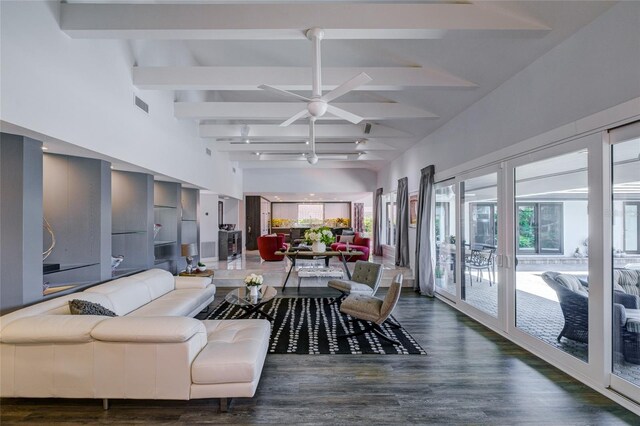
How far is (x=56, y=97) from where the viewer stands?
2.84 meters

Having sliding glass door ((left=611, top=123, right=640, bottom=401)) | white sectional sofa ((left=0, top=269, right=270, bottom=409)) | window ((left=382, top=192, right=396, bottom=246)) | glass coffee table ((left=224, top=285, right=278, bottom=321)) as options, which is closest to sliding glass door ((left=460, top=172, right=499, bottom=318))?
sliding glass door ((left=611, top=123, right=640, bottom=401))

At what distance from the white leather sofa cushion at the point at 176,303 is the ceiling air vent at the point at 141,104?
2608 mm

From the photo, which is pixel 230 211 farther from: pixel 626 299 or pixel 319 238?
pixel 626 299

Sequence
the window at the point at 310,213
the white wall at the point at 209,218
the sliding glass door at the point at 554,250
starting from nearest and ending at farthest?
the sliding glass door at the point at 554,250 < the white wall at the point at 209,218 < the window at the point at 310,213

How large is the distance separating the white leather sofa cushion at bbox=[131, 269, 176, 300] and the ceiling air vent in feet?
7.53

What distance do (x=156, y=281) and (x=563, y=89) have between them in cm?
519

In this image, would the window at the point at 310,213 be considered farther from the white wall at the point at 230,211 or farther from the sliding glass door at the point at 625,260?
the sliding glass door at the point at 625,260

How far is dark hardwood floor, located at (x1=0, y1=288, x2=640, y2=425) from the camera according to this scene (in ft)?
7.59

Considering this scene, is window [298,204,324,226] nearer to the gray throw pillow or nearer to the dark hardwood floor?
the dark hardwood floor

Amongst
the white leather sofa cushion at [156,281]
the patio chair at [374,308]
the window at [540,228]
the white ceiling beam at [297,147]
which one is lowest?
the patio chair at [374,308]

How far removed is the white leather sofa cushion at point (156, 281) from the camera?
411 centimetres

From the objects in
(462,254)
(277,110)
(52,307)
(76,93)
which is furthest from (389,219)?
(52,307)

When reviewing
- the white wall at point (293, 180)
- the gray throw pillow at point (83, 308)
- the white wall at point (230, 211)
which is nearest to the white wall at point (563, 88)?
the gray throw pillow at point (83, 308)

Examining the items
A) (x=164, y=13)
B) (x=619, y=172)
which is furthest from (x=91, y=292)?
(x=619, y=172)
